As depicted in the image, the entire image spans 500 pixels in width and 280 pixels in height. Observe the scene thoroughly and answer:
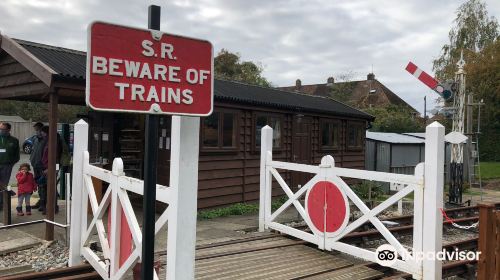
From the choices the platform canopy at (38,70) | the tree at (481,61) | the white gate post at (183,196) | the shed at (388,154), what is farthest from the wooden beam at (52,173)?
the tree at (481,61)

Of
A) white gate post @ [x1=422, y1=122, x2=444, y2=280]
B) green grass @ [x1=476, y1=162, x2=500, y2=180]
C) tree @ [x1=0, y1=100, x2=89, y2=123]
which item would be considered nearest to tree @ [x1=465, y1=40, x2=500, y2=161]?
green grass @ [x1=476, y1=162, x2=500, y2=180]

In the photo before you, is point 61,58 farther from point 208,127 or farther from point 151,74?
point 151,74

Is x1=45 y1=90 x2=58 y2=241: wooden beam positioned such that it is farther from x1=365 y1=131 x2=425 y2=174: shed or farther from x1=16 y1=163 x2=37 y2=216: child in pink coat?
x1=365 y1=131 x2=425 y2=174: shed

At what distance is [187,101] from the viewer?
2.23 m

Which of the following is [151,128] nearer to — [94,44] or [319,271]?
[94,44]

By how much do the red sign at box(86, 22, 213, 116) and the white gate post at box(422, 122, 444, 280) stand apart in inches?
112

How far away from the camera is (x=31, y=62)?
6574mm

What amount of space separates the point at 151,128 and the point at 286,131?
9.96 metres

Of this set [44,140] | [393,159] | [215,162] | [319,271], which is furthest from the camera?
[393,159]

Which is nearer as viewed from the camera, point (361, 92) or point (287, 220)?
point (287, 220)

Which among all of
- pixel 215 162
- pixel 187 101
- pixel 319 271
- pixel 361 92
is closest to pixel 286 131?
pixel 215 162

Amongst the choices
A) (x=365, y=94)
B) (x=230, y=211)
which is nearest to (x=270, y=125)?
(x=230, y=211)

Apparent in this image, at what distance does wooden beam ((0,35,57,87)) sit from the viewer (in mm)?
6355

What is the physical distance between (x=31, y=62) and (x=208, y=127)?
394 cm
